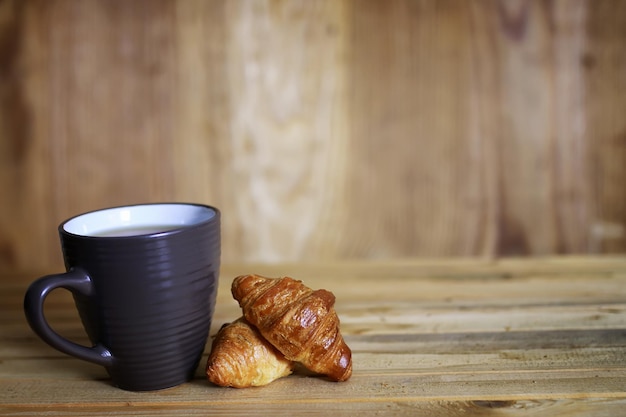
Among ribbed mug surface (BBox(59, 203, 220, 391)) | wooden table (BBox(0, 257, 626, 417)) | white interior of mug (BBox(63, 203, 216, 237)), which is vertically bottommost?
wooden table (BBox(0, 257, 626, 417))

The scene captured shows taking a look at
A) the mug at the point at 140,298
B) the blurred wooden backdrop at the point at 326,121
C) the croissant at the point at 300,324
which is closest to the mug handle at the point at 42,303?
the mug at the point at 140,298

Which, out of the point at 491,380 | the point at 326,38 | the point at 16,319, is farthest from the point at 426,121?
the point at 16,319

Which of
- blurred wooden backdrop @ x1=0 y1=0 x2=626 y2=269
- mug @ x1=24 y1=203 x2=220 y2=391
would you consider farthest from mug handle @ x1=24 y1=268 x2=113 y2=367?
blurred wooden backdrop @ x1=0 y1=0 x2=626 y2=269

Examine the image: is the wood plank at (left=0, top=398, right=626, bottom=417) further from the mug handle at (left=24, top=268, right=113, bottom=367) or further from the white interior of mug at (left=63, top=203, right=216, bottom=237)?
the white interior of mug at (left=63, top=203, right=216, bottom=237)

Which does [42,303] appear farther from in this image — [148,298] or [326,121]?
[326,121]

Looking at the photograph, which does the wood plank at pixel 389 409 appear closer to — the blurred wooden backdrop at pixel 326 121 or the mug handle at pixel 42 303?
the mug handle at pixel 42 303

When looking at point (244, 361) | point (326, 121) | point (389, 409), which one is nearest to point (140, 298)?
point (244, 361)

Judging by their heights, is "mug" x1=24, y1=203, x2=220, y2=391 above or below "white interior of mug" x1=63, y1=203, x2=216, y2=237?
below
